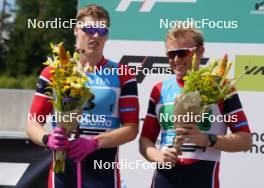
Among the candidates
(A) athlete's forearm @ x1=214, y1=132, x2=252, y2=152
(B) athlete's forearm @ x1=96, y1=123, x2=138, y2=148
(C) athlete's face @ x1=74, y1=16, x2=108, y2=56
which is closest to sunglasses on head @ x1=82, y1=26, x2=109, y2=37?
(C) athlete's face @ x1=74, y1=16, x2=108, y2=56

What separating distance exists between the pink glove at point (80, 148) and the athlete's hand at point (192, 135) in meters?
0.43

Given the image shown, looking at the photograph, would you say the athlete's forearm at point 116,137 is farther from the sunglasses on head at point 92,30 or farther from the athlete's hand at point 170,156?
the sunglasses on head at point 92,30

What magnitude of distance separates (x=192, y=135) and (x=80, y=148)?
55cm

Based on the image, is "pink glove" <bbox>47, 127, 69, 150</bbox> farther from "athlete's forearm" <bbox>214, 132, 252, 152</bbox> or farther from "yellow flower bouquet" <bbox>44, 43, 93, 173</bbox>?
"athlete's forearm" <bbox>214, 132, 252, 152</bbox>

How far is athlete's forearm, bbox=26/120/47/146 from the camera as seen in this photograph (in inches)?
131

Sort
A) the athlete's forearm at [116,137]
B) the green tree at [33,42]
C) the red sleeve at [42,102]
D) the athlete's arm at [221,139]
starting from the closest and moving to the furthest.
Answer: the athlete's arm at [221,139] < the athlete's forearm at [116,137] < the red sleeve at [42,102] < the green tree at [33,42]

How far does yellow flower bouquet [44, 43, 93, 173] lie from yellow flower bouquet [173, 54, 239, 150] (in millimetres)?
460

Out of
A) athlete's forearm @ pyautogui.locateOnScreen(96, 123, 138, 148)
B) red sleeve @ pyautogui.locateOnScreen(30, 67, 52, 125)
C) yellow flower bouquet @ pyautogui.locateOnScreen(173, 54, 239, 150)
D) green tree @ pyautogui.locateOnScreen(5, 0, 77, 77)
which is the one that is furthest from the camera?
green tree @ pyautogui.locateOnScreen(5, 0, 77, 77)

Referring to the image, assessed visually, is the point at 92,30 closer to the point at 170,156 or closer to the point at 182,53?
the point at 182,53

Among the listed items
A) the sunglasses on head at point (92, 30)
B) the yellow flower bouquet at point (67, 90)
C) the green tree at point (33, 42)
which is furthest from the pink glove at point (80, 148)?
the green tree at point (33, 42)

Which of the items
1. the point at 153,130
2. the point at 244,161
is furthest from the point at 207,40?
the point at 153,130

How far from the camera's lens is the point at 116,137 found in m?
3.31


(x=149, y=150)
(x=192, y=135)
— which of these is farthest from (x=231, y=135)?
(x=149, y=150)

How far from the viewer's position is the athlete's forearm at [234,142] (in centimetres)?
324
